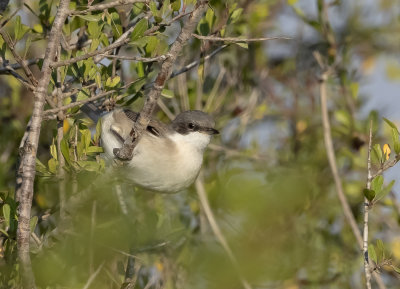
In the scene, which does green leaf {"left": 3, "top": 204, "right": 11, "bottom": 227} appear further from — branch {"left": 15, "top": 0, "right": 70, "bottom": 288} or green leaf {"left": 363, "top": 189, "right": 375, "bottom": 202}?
green leaf {"left": 363, "top": 189, "right": 375, "bottom": 202}

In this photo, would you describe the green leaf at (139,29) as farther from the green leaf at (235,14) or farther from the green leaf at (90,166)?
the green leaf at (235,14)

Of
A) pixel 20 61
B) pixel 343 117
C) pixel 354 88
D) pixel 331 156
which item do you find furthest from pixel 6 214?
pixel 354 88

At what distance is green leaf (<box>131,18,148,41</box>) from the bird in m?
1.18

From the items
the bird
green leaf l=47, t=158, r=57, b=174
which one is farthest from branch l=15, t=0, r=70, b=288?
the bird

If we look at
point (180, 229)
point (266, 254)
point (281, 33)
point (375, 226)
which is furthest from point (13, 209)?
point (281, 33)

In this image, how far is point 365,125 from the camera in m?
6.86

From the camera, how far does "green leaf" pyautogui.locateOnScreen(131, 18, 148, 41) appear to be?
403 centimetres

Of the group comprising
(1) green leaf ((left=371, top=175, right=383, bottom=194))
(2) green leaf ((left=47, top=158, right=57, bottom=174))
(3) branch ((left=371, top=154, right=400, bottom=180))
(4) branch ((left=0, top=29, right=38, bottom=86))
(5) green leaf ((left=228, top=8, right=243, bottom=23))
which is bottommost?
(2) green leaf ((left=47, top=158, right=57, bottom=174))

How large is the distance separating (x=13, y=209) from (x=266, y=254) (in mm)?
2275

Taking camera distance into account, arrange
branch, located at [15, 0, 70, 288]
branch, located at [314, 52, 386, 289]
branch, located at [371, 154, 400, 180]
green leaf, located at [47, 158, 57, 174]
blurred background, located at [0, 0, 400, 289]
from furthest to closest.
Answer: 1. branch, located at [314, 52, 386, 289]
2. green leaf, located at [47, 158, 57, 174]
3. branch, located at [371, 154, 400, 180]
4. branch, located at [15, 0, 70, 288]
5. blurred background, located at [0, 0, 400, 289]

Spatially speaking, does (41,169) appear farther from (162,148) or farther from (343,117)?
(343,117)

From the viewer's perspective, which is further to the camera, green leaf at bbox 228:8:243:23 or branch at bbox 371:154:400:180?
green leaf at bbox 228:8:243:23

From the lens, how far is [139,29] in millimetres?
4039

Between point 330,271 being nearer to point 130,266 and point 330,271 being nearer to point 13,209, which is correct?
point 130,266
